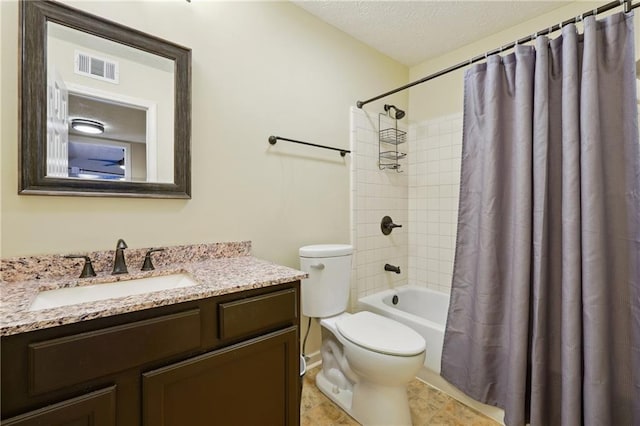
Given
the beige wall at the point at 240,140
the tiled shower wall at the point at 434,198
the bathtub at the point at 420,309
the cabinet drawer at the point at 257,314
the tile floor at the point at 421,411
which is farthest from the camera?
the tiled shower wall at the point at 434,198

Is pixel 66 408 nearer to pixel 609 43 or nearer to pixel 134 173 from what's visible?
pixel 134 173

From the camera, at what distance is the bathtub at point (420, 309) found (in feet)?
6.01

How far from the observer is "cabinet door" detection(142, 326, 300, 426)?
88 centimetres

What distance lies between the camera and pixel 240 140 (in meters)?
1.62

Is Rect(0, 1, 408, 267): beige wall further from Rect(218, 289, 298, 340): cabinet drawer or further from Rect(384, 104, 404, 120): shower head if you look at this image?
Rect(218, 289, 298, 340): cabinet drawer

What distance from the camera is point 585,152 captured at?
1277 millimetres

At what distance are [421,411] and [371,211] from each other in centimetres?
132

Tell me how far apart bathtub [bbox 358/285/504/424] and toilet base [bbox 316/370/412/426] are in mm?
418

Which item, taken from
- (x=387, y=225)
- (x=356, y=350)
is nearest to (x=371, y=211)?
(x=387, y=225)

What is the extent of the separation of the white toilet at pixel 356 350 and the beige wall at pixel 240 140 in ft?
0.85

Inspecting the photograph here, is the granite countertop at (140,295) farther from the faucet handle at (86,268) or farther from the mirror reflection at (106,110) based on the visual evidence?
the mirror reflection at (106,110)

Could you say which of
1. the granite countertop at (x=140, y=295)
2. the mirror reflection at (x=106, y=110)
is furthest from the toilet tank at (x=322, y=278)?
the mirror reflection at (x=106, y=110)

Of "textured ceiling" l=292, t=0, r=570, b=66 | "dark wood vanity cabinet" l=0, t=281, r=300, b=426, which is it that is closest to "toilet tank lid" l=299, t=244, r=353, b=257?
"dark wood vanity cabinet" l=0, t=281, r=300, b=426

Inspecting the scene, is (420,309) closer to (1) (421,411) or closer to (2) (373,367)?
(1) (421,411)
